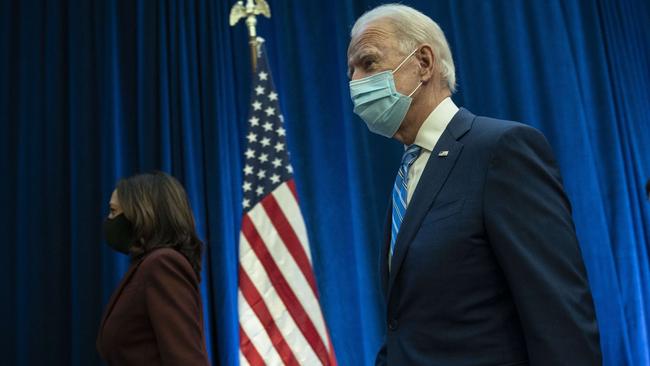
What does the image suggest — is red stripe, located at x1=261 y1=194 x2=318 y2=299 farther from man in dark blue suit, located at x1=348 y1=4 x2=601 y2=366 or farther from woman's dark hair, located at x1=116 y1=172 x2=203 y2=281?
man in dark blue suit, located at x1=348 y1=4 x2=601 y2=366

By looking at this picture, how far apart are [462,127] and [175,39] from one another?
3.56 metres

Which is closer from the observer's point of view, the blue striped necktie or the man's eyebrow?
the blue striped necktie

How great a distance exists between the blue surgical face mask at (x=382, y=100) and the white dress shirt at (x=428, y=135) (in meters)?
0.07

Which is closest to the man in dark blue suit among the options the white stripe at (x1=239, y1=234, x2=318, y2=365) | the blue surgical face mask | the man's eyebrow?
the blue surgical face mask

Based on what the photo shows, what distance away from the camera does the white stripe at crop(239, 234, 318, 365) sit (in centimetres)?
376

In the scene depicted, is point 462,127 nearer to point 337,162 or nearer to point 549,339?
point 549,339

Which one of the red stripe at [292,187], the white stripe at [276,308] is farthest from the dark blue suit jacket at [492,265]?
the red stripe at [292,187]

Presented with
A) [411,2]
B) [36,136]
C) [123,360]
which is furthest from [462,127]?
[36,136]

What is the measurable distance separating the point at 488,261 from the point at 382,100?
510mm

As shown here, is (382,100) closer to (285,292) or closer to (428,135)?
(428,135)

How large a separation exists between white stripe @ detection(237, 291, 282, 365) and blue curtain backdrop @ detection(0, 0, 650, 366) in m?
0.55

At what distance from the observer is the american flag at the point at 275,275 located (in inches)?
148

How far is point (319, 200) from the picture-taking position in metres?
4.56

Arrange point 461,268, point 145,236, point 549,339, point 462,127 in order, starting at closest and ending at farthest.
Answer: point 549,339 → point 461,268 → point 462,127 → point 145,236
